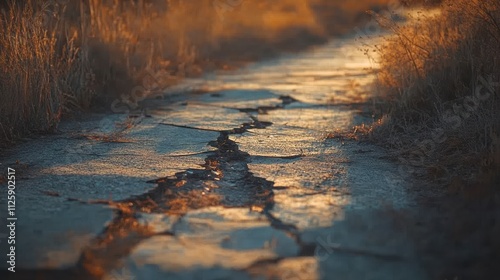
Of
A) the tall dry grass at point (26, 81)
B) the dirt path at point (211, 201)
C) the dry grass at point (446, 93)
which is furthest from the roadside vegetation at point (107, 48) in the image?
the dry grass at point (446, 93)

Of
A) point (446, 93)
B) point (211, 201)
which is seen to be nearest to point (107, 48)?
point (446, 93)

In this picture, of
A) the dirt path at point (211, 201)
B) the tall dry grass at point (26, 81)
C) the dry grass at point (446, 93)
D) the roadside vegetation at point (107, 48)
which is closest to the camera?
the dirt path at point (211, 201)

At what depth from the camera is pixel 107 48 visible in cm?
733

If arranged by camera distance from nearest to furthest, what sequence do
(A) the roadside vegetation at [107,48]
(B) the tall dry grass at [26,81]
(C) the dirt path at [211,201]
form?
(C) the dirt path at [211,201], (B) the tall dry grass at [26,81], (A) the roadside vegetation at [107,48]

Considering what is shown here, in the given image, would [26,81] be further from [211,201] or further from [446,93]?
[446,93]

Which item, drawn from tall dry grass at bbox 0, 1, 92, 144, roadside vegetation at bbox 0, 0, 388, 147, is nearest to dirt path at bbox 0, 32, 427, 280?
tall dry grass at bbox 0, 1, 92, 144

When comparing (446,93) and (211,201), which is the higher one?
(446,93)

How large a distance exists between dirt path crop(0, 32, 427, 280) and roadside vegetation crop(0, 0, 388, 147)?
0.35 metres

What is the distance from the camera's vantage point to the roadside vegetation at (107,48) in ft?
15.9

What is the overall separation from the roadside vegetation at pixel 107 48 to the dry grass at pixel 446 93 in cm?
266

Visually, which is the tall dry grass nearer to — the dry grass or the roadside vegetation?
the roadside vegetation

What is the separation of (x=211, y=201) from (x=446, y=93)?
98.4 inches

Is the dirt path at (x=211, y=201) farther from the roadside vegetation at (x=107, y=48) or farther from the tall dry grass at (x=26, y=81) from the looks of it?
the roadside vegetation at (x=107, y=48)

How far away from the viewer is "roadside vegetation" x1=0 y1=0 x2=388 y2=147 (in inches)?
191
